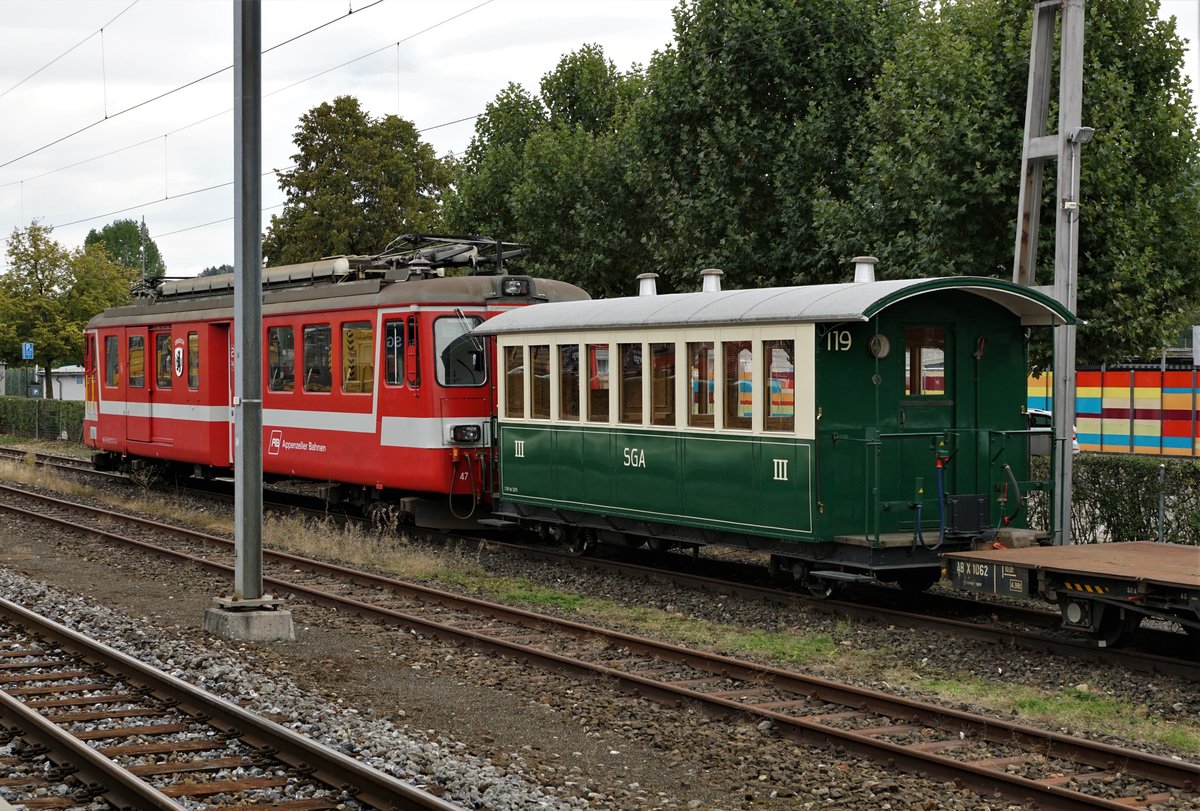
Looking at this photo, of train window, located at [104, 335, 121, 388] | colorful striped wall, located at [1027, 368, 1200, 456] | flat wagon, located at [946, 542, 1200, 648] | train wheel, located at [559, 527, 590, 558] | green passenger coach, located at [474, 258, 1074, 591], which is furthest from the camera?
colorful striped wall, located at [1027, 368, 1200, 456]

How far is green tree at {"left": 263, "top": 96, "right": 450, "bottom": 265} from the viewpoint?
5059cm

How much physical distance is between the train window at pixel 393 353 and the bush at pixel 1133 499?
7.56 meters

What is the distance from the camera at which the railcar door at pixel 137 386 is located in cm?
2381

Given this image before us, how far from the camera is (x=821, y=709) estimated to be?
Answer: 8.99 m

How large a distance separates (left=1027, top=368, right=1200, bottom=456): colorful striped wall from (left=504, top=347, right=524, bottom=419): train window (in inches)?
801

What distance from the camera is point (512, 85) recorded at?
4169cm

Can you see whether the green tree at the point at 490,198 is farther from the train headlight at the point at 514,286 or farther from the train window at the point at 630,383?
the train window at the point at 630,383

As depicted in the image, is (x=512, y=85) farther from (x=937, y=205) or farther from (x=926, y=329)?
(x=926, y=329)

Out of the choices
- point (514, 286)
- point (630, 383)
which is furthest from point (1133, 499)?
point (514, 286)

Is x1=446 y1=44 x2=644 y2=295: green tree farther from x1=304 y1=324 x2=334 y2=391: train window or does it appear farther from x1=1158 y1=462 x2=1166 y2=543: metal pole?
x1=1158 y1=462 x2=1166 y2=543: metal pole

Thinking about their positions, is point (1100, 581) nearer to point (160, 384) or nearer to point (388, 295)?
point (388, 295)

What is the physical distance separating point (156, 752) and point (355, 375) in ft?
34.1

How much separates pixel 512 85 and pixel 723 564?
94.3 ft

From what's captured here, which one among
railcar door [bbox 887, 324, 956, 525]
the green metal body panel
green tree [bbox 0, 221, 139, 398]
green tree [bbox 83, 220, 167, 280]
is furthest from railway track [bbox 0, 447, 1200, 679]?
green tree [bbox 83, 220, 167, 280]
